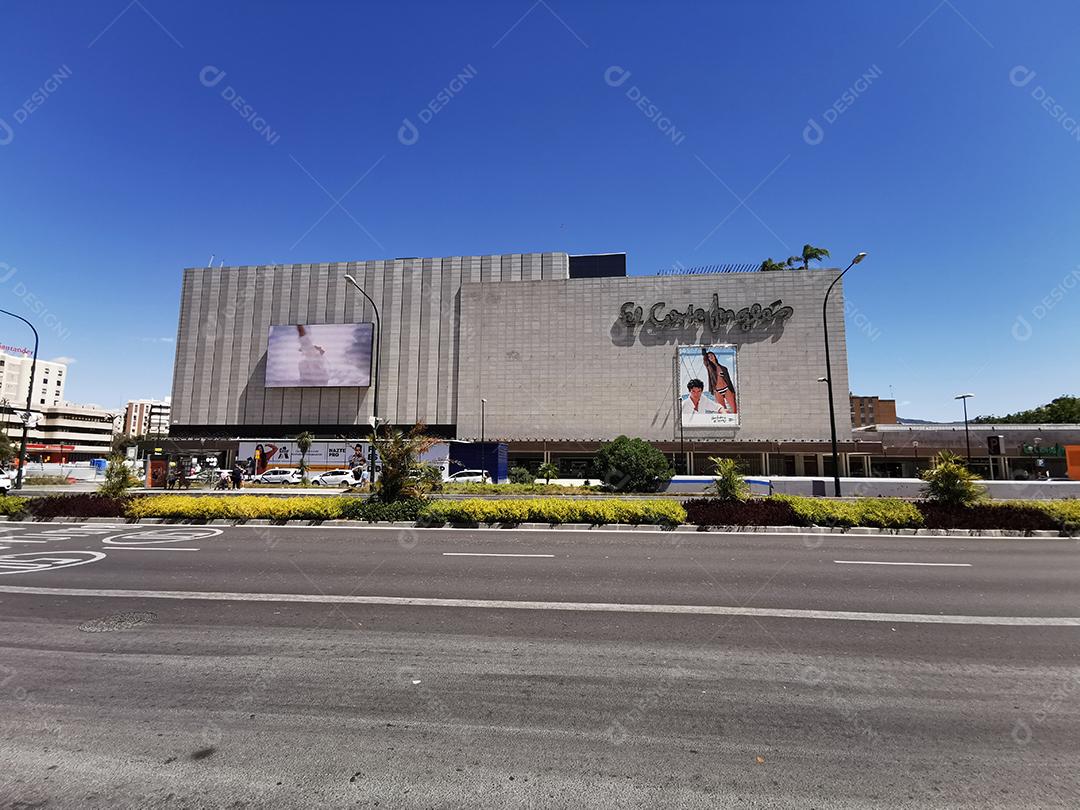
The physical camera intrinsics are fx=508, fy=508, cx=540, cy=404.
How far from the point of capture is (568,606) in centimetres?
708

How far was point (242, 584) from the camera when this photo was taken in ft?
27.3

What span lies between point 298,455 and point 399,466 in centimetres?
2703

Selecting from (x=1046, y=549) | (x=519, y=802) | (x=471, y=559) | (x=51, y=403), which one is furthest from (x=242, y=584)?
(x=51, y=403)

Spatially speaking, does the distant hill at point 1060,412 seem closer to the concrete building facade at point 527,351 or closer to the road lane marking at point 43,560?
the concrete building facade at point 527,351

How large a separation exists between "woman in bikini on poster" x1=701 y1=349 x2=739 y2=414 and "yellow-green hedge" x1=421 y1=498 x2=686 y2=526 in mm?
40345

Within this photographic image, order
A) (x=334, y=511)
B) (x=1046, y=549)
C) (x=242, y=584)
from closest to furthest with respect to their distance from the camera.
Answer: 1. (x=242, y=584)
2. (x=1046, y=549)
3. (x=334, y=511)

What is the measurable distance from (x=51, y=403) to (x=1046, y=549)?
161768 millimetres

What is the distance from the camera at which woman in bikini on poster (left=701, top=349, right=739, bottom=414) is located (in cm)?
5316

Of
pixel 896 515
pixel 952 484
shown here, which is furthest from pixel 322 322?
pixel 952 484

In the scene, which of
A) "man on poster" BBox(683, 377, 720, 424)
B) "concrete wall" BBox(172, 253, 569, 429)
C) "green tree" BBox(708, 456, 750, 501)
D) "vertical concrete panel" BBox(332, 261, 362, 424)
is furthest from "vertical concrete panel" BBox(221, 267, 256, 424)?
"green tree" BBox(708, 456, 750, 501)

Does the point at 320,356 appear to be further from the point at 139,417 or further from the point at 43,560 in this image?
the point at 139,417

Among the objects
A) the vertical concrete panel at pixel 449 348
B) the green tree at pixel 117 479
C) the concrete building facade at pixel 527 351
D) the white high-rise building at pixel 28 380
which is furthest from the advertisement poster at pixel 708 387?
the white high-rise building at pixel 28 380

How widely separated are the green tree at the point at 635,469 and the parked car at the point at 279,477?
22.3m

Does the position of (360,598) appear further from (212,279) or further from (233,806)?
(212,279)
